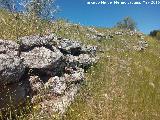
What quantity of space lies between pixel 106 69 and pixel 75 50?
6.75 ft

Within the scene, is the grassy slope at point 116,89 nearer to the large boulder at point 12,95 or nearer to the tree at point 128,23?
the large boulder at point 12,95

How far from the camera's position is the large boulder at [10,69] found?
14.0 metres

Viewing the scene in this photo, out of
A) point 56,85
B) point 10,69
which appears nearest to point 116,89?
point 56,85

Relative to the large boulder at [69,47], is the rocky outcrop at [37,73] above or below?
below

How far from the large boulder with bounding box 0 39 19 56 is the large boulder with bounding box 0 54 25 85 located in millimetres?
517

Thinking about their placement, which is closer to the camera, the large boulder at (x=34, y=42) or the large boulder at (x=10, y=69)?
the large boulder at (x=10, y=69)

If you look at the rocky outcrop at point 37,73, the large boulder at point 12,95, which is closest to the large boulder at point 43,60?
the rocky outcrop at point 37,73

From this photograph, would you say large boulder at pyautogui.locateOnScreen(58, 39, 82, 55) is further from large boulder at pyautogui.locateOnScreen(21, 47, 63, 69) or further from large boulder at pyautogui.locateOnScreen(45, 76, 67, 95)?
large boulder at pyautogui.locateOnScreen(45, 76, 67, 95)

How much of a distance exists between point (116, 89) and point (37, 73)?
14.8 feet

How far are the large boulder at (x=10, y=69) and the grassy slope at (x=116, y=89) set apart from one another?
2.58 m

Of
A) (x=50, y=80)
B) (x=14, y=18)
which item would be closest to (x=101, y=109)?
(x=50, y=80)

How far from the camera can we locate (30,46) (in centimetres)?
1709

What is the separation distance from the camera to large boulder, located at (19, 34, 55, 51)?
17000mm

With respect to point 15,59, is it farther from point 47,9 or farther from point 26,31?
point 47,9
